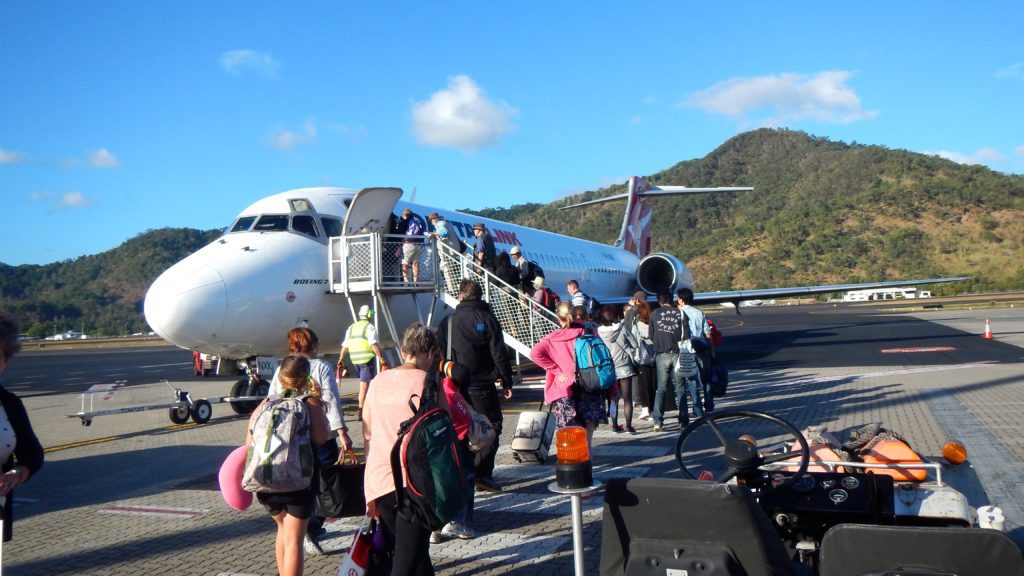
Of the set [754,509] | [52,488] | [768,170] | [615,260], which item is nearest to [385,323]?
[52,488]

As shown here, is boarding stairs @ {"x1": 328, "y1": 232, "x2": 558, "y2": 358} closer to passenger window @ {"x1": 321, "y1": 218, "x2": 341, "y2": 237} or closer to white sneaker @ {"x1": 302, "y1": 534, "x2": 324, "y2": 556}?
passenger window @ {"x1": 321, "y1": 218, "x2": 341, "y2": 237}

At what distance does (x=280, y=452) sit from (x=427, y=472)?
88 centimetres

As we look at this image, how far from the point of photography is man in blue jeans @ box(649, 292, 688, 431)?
9.60 meters

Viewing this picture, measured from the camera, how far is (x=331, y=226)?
12391 mm

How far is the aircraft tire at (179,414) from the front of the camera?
1165cm

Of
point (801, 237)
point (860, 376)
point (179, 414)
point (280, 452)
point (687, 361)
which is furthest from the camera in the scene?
point (801, 237)

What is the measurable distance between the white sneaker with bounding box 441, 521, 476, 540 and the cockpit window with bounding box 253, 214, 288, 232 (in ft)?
24.5

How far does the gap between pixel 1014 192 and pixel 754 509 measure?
111 meters

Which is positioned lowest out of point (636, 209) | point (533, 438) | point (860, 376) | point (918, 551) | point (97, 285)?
point (860, 376)

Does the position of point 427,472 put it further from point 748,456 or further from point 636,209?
point 636,209

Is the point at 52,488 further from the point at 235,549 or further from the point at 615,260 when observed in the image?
the point at 615,260

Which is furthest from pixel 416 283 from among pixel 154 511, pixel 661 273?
pixel 661 273

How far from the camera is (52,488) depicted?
7672mm

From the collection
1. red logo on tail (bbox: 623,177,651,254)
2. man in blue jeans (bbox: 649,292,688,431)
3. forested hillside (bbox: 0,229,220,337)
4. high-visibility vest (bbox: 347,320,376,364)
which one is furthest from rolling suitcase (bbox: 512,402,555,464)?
forested hillside (bbox: 0,229,220,337)
